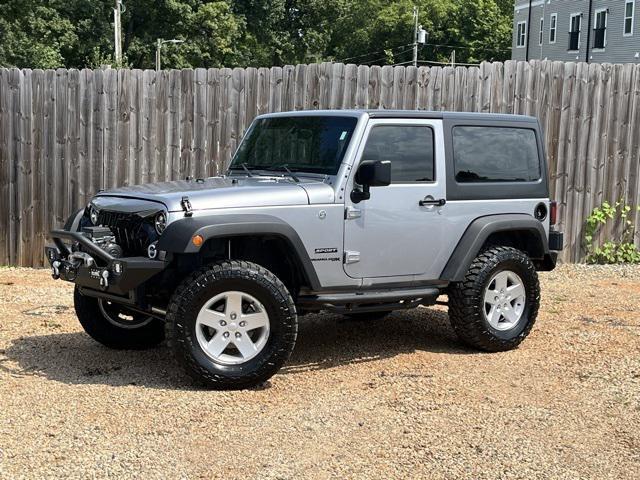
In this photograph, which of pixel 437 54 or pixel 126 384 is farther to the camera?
pixel 437 54

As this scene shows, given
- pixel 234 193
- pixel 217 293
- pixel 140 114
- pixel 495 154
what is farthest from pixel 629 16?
pixel 217 293

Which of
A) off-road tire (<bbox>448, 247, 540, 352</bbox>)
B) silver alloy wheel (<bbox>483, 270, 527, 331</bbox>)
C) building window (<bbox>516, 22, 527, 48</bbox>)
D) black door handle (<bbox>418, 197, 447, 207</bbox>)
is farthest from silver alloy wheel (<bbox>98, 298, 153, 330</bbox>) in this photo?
building window (<bbox>516, 22, 527, 48</bbox>)

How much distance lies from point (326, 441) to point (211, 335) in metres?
1.30

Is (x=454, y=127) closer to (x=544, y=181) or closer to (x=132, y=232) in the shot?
(x=544, y=181)

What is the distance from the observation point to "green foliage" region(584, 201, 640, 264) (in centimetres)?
1095

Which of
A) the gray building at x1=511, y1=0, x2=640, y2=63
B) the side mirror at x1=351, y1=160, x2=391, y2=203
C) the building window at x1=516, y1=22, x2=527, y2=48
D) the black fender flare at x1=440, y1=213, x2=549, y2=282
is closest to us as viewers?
the side mirror at x1=351, y1=160, x2=391, y2=203

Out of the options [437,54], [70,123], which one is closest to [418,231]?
[70,123]

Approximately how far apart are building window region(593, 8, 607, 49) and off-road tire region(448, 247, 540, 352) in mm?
35613

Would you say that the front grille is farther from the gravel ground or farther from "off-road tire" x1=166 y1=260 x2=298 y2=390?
the gravel ground

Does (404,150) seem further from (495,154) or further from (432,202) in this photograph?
(495,154)

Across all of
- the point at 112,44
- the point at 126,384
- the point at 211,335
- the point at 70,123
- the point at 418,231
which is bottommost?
the point at 126,384

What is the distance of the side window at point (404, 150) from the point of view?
655cm

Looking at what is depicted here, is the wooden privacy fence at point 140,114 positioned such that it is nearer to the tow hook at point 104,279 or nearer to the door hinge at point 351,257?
the door hinge at point 351,257

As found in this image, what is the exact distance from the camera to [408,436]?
500 cm
